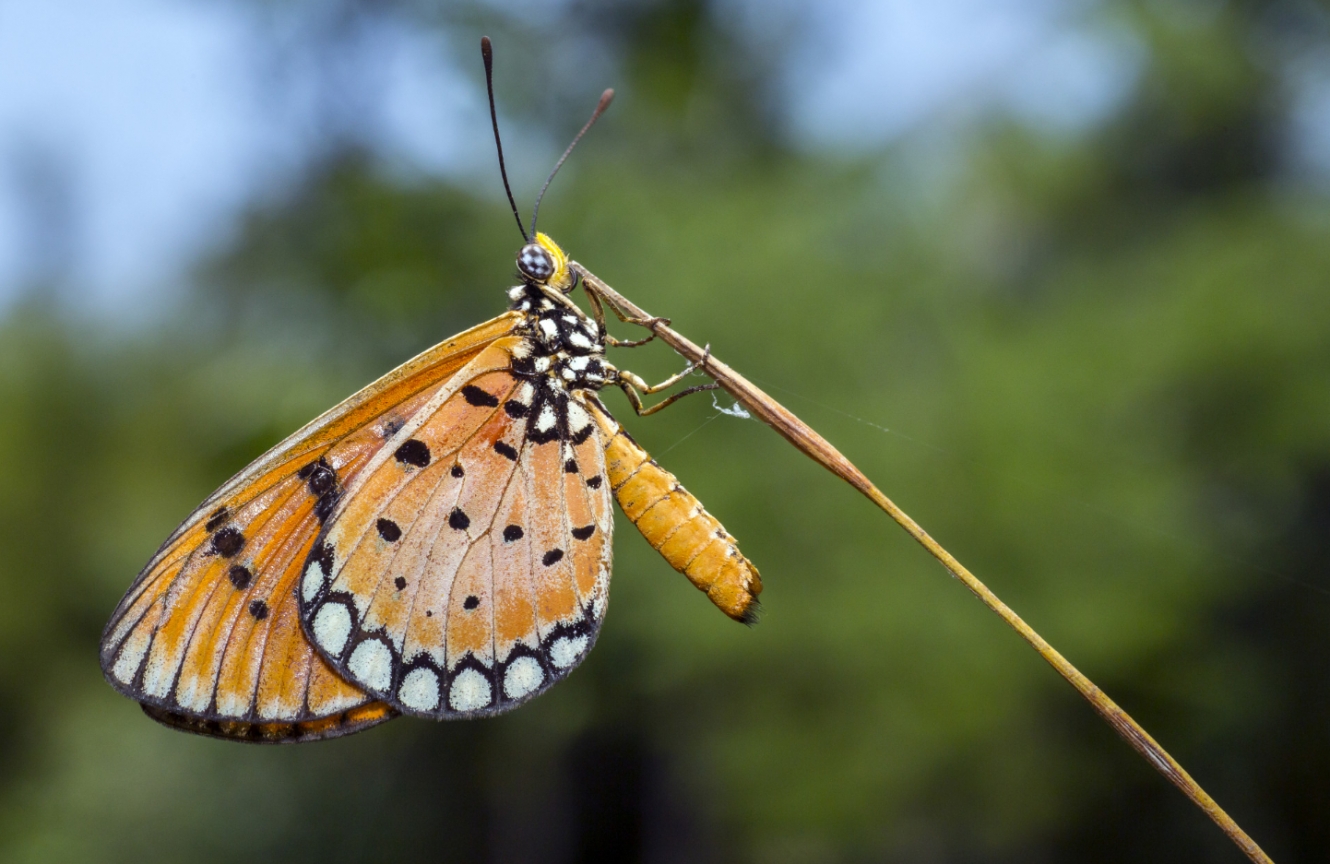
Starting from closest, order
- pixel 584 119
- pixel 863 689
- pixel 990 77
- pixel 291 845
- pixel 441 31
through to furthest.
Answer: pixel 441 31 < pixel 863 689 < pixel 584 119 < pixel 291 845 < pixel 990 77

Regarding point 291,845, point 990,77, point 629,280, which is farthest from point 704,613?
point 990,77

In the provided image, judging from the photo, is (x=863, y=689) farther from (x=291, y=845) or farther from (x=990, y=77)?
(x=990, y=77)

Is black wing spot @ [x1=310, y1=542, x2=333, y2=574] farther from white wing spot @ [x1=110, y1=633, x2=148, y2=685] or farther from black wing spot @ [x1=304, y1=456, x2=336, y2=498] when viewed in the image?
white wing spot @ [x1=110, y1=633, x2=148, y2=685]

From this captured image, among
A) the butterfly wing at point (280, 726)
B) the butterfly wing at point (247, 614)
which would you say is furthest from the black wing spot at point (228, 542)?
the butterfly wing at point (280, 726)

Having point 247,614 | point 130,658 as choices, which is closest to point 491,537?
point 247,614

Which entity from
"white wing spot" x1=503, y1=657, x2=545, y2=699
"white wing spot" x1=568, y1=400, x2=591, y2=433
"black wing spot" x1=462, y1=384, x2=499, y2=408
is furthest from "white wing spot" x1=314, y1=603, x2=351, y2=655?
"white wing spot" x1=568, y1=400, x2=591, y2=433

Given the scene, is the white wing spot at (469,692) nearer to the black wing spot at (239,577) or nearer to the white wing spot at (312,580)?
the white wing spot at (312,580)
